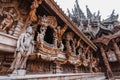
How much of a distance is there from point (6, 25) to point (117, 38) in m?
10.4

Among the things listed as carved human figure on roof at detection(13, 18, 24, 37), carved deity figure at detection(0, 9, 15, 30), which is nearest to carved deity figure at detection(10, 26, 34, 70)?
carved human figure on roof at detection(13, 18, 24, 37)

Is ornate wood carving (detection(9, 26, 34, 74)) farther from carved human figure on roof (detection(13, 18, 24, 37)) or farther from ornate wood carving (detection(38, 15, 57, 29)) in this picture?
ornate wood carving (detection(38, 15, 57, 29))

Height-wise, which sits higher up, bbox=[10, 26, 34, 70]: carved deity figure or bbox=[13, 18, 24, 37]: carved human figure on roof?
bbox=[13, 18, 24, 37]: carved human figure on roof

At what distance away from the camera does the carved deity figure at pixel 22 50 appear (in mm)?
3270

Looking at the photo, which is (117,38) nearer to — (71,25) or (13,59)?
(71,25)

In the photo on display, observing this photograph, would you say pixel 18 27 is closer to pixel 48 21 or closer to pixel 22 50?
pixel 22 50

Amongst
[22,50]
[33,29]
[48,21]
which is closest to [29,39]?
[22,50]

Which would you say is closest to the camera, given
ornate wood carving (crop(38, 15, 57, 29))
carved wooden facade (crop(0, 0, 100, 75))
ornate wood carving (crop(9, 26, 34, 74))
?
ornate wood carving (crop(9, 26, 34, 74))

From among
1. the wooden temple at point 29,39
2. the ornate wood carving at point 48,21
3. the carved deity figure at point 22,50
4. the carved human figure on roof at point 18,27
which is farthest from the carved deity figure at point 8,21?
the ornate wood carving at point 48,21

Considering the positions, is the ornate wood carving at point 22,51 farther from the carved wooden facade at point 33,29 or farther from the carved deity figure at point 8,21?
the carved deity figure at point 8,21

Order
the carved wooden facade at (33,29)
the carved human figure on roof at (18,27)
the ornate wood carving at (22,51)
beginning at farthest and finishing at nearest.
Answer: the carved human figure on roof at (18,27) → the carved wooden facade at (33,29) → the ornate wood carving at (22,51)

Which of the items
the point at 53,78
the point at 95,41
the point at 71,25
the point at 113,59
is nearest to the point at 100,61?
the point at 113,59

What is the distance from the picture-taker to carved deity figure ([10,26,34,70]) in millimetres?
3270

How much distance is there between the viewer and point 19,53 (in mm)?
3309
